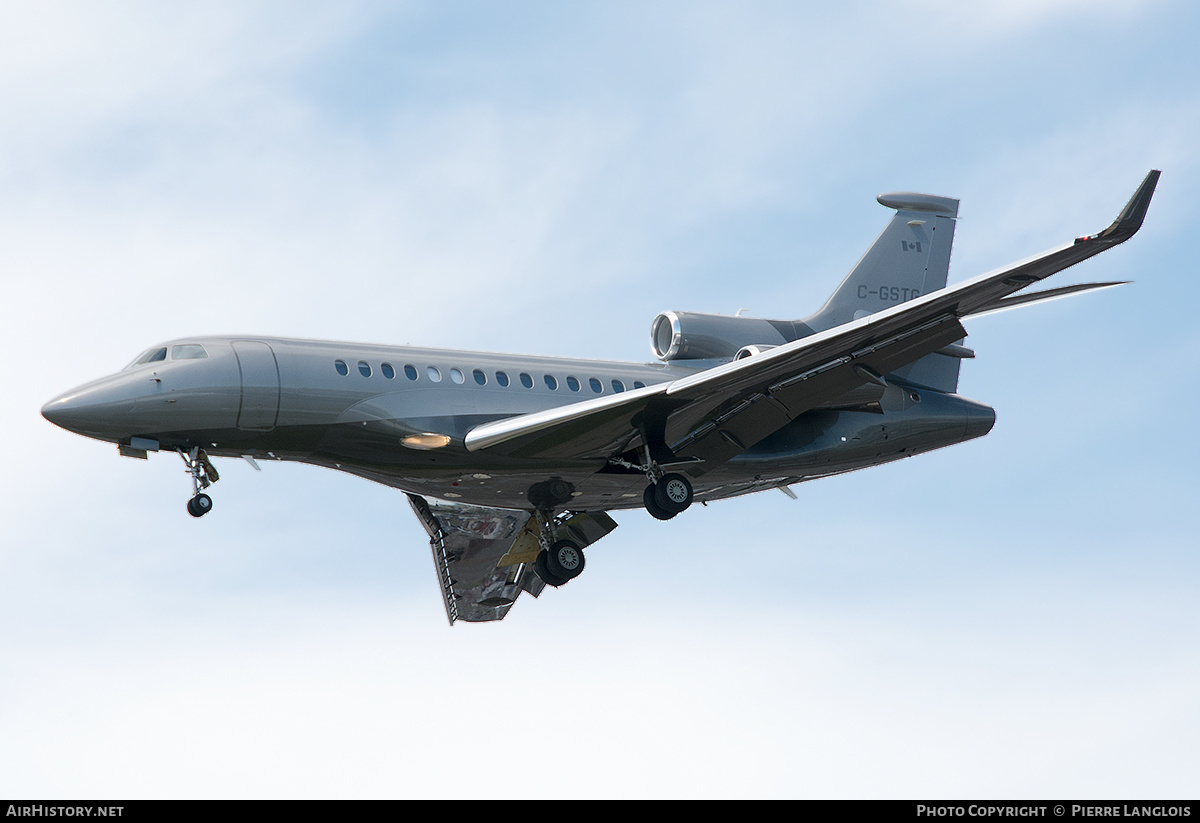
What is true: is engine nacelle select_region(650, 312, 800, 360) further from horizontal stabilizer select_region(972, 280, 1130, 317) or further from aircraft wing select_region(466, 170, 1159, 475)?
horizontal stabilizer select_region(972, 280, 1130, 317)

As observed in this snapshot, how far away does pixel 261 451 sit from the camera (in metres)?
22.7

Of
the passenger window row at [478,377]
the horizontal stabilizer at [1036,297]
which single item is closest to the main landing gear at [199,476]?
the passenger window row at [478,377]

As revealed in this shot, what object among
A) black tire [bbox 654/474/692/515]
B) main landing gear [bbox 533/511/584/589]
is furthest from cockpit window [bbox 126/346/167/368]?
black tire [bbox 654/474/692/515]

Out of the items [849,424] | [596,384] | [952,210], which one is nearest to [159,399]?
[596,384]

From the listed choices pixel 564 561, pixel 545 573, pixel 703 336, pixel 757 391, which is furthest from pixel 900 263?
pixel 545 573

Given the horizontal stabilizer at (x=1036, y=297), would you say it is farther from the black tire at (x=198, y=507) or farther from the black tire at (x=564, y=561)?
the black tire at (x=198, y=507)

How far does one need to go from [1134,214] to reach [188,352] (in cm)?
1451

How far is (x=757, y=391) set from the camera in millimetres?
23250

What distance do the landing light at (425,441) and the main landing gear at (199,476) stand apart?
312cm

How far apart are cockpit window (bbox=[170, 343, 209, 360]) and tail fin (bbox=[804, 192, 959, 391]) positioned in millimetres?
12548

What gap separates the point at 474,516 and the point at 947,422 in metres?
9.57

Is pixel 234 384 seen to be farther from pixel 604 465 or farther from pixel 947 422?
pixel 947 422

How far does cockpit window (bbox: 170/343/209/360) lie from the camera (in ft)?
72.9
